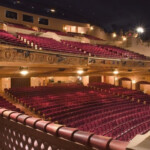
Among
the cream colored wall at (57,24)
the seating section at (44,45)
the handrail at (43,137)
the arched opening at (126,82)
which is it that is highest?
the cream colored wall at (57,24)

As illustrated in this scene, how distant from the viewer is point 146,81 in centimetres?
933

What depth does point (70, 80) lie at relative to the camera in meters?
9.42

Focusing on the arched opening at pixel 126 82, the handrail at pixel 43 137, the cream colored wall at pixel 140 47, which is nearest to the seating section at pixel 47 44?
the arched opening at pixel 126 82

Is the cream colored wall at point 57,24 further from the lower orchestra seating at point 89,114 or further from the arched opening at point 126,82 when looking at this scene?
the lower orchestra seating at point 89,114

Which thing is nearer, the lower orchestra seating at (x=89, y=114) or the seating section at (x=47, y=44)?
the lower orchestra seating at (x=89, y=114)

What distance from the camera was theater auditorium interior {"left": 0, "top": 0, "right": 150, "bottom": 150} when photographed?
0.93 m

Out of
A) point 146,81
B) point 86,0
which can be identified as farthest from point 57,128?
point 86,0

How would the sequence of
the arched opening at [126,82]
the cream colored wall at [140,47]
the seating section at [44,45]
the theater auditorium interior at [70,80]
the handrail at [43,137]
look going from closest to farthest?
the handrail at [43,137] → the theater auditorium interior at [70,80] → the seating section at [44,45] → the arched opening at [126,82] → the cream colored wall at [140,47]

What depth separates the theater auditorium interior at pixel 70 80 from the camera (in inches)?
36.6

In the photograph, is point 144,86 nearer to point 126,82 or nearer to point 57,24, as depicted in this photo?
point 126,82

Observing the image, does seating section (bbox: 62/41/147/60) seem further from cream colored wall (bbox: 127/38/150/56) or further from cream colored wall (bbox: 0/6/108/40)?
cream colored wall (bbox: 0/6/108/40)

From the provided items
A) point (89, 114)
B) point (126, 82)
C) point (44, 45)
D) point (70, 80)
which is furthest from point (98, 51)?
point (89, 114)

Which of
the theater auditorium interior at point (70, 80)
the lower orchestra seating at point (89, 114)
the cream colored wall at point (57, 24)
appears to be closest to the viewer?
the theater auditorium interior at point (70, 80)

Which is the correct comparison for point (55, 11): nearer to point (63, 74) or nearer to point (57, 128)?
point (63, 74)
